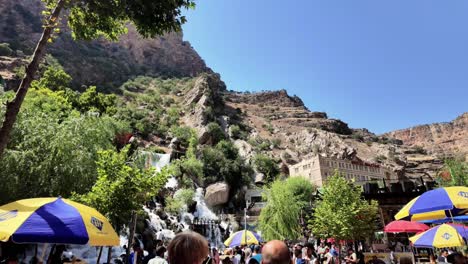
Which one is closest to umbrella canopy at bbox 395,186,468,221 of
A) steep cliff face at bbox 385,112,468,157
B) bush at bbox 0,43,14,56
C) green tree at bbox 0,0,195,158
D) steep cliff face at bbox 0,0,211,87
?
green tree at bbox 0,0,195,158

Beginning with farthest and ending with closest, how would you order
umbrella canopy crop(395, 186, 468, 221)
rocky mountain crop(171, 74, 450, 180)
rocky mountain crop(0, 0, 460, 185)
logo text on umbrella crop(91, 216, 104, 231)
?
rocky mountain crop(171, 74, 450, 180) → rocky mountain crop(0, 0, 460, 185) → umbrella canopy crop(395, 186, 468, 221) → logo text on umbrella crop(91, 216, 104, 231)

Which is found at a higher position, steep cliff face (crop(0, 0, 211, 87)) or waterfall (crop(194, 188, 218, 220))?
steep cliff face (crop(0, 0, 211, 87))

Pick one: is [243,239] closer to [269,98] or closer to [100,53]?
[100,53]

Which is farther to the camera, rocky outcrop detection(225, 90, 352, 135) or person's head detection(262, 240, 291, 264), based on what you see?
rocky outcrop detection(225, 90, 352, 135)

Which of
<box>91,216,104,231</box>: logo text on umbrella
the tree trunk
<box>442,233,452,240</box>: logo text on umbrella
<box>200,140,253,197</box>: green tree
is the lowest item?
<box>442,233,452,240</box>: logo text on umbrella

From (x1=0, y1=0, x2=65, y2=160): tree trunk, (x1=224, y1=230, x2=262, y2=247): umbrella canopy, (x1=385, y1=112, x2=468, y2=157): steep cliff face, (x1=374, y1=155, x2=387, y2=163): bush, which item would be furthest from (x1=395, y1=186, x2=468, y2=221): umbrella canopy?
(x1=385, y1=112, x2=468, y2=157): steep cliff face

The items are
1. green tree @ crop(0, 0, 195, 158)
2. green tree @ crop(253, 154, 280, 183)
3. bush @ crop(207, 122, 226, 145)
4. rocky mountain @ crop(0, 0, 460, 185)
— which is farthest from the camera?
Answer: rocky mountain @ crop(0, 0, 460, 185)

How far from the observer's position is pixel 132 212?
10227 millimetres

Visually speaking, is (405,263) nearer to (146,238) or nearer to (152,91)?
(146,238)

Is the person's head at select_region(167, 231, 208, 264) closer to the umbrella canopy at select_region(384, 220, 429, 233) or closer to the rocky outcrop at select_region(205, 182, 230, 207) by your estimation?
the umbrella canopy at select_region(384, 220, 429, 233)

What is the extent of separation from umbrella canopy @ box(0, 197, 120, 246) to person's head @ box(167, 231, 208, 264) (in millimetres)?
2362

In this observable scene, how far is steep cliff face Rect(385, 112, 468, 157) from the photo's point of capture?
116 metres

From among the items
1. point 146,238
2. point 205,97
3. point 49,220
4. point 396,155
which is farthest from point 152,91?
point 49,220

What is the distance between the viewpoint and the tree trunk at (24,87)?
213 inches
